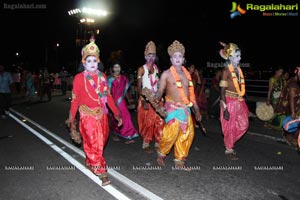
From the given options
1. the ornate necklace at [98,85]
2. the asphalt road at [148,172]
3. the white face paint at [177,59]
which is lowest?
the asphalt road at [148,172]

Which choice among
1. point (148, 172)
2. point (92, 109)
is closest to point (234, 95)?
point (148, 172)

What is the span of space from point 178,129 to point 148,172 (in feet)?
2.89

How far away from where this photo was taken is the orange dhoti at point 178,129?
19.0 feet

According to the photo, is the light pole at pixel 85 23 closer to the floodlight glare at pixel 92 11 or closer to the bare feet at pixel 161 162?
the floodlight glare at pixel 92 11

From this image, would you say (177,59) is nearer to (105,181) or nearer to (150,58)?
(150,58)

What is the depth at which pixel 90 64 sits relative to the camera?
530 centimetres

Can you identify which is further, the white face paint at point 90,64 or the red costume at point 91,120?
the white face paint at point 90,64

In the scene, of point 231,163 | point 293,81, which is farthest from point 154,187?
point 293,81

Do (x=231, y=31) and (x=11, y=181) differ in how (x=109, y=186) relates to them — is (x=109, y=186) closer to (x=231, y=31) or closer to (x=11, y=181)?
(x=11, y=181)

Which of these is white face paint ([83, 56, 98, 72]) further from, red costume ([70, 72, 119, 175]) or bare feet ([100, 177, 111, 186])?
bare feet ([100, 177, 111, 186])

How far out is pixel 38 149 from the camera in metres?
7.54

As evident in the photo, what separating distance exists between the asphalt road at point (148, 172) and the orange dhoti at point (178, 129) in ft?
1.29

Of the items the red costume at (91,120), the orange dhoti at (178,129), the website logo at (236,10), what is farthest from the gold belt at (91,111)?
the website logo at (236,10)

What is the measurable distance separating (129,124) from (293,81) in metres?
3.84
